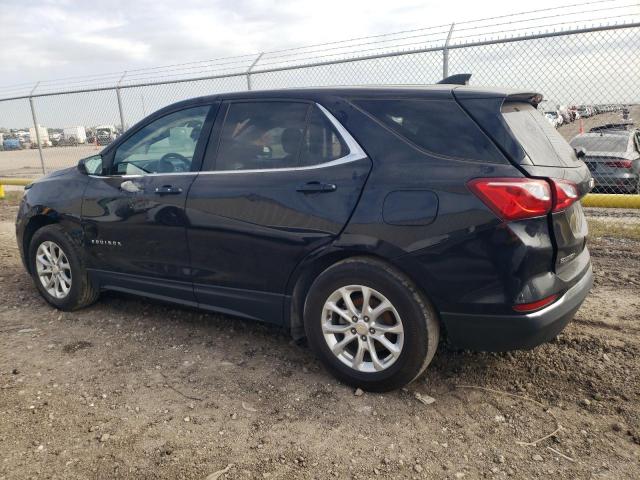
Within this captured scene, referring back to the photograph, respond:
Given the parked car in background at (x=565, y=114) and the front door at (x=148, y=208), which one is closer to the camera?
the front door at (x=148, y=208)

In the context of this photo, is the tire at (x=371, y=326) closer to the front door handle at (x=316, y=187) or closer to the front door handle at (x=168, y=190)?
the front door handle at (x=316, y=187)

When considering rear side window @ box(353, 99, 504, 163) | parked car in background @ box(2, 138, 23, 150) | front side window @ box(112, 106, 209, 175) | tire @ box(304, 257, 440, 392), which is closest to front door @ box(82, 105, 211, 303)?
front side window @ box(112, 106, 209, 175)

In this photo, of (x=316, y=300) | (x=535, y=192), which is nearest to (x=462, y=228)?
(x=535, y=192)

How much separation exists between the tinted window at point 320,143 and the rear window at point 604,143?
7.86 meters

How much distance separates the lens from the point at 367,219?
296 centimetres

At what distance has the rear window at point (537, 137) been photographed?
283 centimetres

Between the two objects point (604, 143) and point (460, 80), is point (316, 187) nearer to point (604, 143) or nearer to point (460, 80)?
point (460, 80)

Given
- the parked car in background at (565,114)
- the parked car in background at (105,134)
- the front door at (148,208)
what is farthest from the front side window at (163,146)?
the parked car in background at (105,134)

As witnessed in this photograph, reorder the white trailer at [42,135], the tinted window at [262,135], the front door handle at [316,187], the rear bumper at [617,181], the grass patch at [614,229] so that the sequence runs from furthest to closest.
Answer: the white trailer at [42,135], the rear bumper at [617,181], the grass patch at [614,229], the tinted window at [262,135], the front door handle at [316,187]

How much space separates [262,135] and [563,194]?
71.6 inches

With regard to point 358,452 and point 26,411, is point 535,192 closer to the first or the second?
point 358,452

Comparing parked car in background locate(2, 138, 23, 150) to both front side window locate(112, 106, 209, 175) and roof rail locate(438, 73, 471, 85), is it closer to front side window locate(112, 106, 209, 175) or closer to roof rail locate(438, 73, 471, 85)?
front side window locate(112, 106, 209, 175)

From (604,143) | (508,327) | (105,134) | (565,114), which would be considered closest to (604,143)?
(604,143)

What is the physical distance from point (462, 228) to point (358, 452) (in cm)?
120
